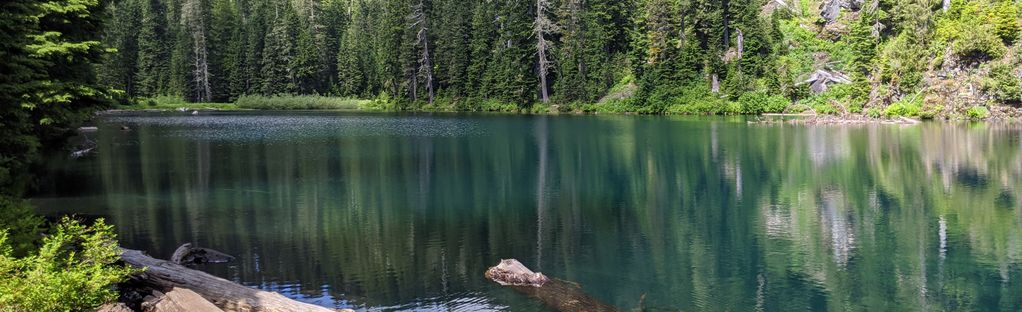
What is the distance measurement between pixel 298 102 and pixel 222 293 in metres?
94.4

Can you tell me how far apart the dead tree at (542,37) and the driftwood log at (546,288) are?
2776 inches

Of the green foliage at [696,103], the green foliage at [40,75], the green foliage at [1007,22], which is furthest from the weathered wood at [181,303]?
the green foliage at [696,103]

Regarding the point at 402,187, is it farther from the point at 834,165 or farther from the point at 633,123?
the point at 633,123

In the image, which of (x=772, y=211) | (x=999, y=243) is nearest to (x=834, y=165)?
(x=772, y=211)

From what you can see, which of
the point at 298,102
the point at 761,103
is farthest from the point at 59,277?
the point at 298,102

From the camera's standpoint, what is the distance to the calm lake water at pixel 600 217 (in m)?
14.4

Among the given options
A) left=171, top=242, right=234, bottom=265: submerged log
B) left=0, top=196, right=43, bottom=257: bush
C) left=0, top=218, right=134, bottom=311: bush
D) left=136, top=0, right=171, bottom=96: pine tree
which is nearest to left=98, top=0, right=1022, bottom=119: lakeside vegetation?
left=136, top=0, right=171, bottom=96: pine tree

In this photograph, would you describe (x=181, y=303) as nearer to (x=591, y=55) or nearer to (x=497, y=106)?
(x=591, y=55)

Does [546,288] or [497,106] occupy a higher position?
[497,106]

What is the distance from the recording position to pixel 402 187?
26.8 m

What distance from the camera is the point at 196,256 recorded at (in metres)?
15.7

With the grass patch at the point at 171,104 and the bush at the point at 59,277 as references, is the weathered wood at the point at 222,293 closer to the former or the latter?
the bush at the point at 59,277

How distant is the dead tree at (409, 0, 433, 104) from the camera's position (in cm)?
9450

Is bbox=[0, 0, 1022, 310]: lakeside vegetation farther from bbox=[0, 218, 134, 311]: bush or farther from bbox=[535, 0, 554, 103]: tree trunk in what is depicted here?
bbox=[535, 0, 554, 103]: tree trunk
